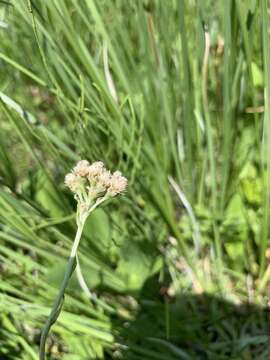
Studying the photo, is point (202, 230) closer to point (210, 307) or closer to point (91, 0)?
point (210, 307)

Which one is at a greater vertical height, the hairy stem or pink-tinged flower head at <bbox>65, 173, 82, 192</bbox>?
pink-tinged flower head at <bbox>65, 173, 82, 192</bbox>

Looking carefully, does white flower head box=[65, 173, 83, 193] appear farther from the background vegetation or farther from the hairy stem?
the background vegetation

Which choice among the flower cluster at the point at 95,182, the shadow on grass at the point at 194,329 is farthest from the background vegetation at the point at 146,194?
the flower cluster at the point at 95,182

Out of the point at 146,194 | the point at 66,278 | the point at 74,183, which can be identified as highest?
the point at 146,194

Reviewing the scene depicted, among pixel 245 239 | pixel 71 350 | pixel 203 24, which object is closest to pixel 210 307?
pixel 245 239

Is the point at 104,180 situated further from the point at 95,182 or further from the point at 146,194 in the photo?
the point at 146,194

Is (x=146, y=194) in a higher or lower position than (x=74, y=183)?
higher

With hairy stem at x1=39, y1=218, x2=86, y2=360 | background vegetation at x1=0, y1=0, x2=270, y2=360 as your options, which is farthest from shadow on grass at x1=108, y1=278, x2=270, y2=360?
hairy stem at x1=39, y1=218, x2=86, y2=360

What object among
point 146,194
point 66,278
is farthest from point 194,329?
point 66,278
